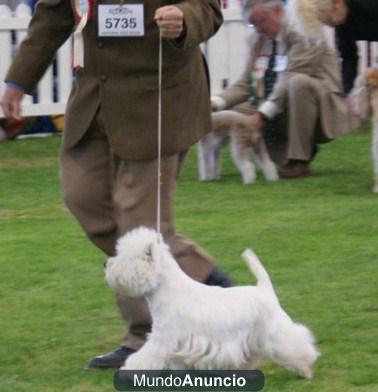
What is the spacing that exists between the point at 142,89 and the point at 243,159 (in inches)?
205

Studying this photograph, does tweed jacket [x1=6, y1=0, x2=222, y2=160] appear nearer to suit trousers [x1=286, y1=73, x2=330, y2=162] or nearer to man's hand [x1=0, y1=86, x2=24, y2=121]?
man's hand [x1=0, y1=86, x2=24, y2=121]

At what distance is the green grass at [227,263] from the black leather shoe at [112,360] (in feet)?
0.18

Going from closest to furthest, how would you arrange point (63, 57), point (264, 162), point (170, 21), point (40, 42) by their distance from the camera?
1. point (170, 21)
2. point (40, 42)
3. point (264, 162)
4. point (63, 57)

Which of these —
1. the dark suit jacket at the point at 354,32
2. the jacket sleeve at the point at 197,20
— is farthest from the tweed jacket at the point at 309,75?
the jacket sleeve at the point at 197,20

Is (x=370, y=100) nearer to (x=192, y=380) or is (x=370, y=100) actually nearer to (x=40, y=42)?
(x=40, y=42)

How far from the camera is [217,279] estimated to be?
551cm

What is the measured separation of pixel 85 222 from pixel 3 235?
3304 mm

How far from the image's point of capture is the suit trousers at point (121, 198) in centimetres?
514

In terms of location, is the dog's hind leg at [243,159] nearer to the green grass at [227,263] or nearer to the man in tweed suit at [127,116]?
the green grass at [227,263]

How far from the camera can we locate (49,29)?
5.43 m

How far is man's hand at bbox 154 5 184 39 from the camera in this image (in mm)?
4781

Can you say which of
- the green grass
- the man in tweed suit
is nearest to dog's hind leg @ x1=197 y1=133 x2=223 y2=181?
the green grass

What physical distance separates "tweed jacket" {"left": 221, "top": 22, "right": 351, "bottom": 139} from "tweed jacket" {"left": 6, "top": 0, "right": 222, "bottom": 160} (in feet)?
17.5

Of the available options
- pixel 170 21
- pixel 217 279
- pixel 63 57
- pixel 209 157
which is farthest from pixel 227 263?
pixel 63 57
